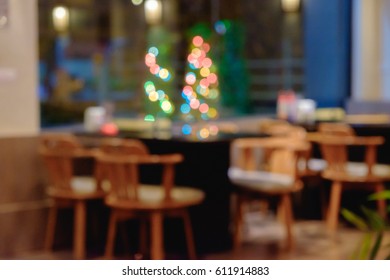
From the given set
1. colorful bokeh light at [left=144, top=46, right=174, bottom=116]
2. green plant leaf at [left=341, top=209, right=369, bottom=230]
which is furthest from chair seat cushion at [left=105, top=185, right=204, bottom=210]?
green plant leaf at [left=341, top=209, right=369, bottom=230]

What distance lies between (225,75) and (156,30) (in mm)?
797

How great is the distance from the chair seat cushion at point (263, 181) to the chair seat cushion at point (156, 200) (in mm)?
424

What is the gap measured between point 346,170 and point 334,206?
0.26 meters

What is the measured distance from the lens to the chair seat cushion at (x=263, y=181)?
4.12 m

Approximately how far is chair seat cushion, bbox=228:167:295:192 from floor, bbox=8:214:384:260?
378 mm

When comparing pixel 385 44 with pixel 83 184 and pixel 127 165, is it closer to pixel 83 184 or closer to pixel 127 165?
pixel 83 184

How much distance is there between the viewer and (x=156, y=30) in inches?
232

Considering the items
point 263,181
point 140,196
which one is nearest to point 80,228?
point 140,196

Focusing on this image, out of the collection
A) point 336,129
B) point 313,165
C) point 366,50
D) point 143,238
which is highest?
point 366,50

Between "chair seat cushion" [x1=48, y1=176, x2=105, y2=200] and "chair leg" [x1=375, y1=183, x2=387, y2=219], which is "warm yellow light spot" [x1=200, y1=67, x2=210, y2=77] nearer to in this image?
"chair leg" [x1=375, y1=183, x2=387, y2=219]

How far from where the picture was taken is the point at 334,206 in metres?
4.72

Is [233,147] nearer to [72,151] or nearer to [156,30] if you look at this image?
[156,30]
